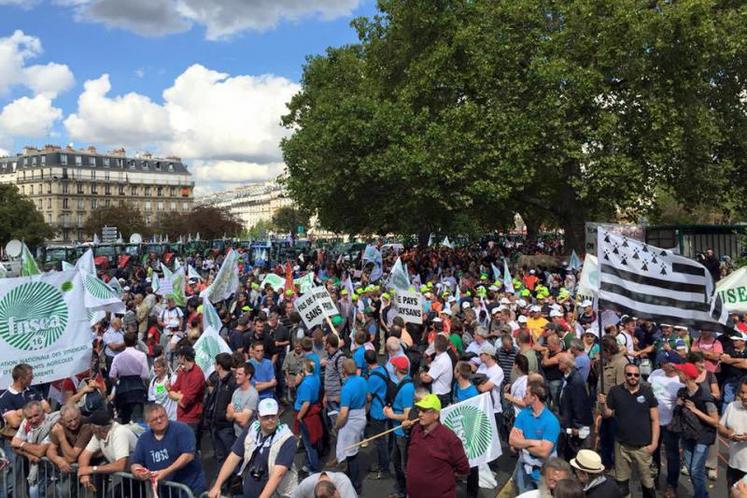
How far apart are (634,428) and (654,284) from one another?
1779 millimetres

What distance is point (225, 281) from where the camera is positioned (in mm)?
13695

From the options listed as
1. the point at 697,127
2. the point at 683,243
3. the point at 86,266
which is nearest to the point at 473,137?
the point at 697,127

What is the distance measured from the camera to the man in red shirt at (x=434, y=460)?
5.21 m

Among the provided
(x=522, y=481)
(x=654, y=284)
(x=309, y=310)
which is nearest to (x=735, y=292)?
(x=654, y=284)

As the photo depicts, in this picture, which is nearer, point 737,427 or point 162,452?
point 162,452

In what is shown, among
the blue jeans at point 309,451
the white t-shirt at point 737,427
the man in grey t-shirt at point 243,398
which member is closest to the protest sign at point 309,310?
the blue jeans at point 309,451

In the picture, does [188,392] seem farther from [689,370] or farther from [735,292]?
[735,292]

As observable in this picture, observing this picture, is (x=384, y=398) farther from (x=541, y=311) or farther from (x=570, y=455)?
(x=541, y=311)

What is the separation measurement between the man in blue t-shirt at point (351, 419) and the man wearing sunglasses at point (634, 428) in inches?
98.4

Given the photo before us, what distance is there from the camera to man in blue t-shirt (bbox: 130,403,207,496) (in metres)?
5.30

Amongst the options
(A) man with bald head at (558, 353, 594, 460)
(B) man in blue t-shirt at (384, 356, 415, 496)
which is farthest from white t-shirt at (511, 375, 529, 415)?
(B) man in blue t-shirt at (384, 356, 415, 496)

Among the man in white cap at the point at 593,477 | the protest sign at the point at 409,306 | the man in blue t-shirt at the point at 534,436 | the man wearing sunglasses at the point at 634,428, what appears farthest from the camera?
the protest sign at the point at 409,306

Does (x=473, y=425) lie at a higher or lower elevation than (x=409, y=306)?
lower

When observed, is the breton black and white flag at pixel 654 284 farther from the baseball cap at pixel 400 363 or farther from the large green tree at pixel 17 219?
the large green tree at pixel 17 219
